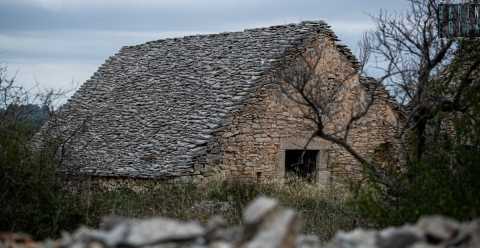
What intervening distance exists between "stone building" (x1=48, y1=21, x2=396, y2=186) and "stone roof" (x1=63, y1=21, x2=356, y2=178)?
38 mm

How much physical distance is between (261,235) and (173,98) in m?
15.6

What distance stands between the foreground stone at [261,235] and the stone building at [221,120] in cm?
1136

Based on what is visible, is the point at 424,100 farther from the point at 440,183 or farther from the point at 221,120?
the point at 221,120

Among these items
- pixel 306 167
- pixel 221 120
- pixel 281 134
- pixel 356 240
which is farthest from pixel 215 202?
pixel 356 240

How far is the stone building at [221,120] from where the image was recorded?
695 inches

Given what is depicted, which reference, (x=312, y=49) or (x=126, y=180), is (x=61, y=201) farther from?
(x=312, y=49)

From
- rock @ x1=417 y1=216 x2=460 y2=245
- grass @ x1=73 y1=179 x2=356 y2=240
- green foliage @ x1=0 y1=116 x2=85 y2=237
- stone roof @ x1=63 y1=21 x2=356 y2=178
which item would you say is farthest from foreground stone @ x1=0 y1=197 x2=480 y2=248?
stone roof @ x1=63 y1=21 x2=356 y2=178

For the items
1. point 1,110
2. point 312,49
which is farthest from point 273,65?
point 1,110

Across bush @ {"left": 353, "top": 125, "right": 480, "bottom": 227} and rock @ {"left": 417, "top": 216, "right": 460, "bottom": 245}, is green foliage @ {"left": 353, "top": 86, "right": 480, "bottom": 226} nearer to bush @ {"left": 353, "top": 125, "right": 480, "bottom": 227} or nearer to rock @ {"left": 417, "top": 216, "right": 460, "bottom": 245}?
bush @ {"left": 353, "top": 125, "right": 480, "bottom": 227}

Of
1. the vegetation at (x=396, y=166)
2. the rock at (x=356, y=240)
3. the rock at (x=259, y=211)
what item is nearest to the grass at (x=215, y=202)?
the vegetation at (x=396, y=166)

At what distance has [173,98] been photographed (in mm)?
20391

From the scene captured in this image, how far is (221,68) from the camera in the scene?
2023cm

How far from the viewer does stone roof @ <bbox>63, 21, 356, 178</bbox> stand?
1788cm

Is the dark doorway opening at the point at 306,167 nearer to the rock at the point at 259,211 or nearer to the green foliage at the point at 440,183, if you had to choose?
the green foliage at the point at 440,183
